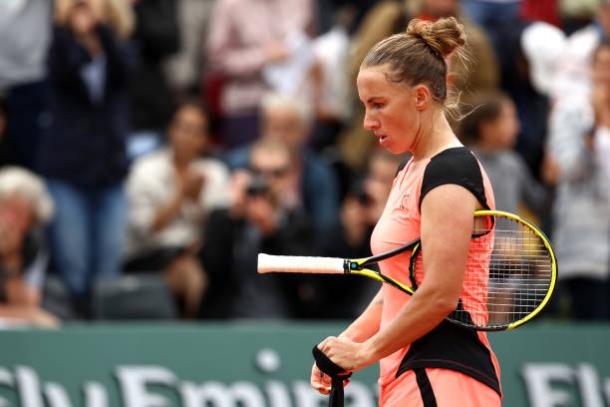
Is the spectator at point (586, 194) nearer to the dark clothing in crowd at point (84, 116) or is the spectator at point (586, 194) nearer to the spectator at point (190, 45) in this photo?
the dark clothing in crowd at point (84, 116)

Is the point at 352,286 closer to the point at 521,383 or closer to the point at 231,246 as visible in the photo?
the point at 231,246

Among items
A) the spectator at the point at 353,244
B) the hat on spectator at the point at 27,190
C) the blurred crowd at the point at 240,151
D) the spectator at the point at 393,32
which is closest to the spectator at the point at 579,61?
the blurred crowd at the point at 240,151

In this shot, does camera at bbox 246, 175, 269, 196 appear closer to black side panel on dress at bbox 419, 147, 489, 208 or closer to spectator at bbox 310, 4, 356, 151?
spectator at bbox 310, 4, 356, 151

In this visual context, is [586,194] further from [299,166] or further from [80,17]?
[80,17]

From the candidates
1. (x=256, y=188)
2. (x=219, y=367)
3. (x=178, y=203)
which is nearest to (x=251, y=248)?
(x=256, y=188)

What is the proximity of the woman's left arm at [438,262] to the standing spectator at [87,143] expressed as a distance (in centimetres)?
454

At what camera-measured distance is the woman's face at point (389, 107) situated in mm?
3311

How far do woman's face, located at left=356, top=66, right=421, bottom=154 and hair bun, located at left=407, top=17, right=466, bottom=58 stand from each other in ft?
0.47

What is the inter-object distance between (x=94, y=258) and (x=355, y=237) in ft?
5.37

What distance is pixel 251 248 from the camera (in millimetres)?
7293

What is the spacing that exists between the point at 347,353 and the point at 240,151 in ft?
16.1

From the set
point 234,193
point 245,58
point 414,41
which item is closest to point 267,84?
point 245,58

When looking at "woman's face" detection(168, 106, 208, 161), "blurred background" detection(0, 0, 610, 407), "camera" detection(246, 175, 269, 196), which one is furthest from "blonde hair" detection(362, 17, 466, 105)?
"woman's face" detection(168, 106, 208, 161)

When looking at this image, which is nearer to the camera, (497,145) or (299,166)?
(497,145)
